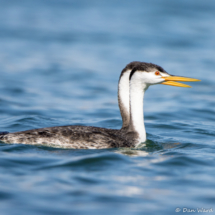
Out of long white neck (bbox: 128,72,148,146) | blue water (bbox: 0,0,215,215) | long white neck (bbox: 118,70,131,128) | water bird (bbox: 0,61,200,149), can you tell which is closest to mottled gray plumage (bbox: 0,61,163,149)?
water bird (bbox: 0,61,200,149)

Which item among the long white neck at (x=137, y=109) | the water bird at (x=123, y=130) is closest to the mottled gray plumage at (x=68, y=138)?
the water bird at (x=123, y=130)

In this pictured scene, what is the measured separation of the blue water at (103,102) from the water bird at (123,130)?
0.66 ft

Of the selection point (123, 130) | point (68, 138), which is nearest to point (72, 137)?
point (68, 138)

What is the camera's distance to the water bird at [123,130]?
348 inches

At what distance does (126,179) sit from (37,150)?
2.11 metres

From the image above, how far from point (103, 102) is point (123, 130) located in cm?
553

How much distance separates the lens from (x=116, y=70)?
63.6 ft

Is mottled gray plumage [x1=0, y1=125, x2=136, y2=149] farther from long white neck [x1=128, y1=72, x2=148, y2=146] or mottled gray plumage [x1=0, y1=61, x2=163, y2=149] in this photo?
long white neck [x1=128, y1=72, x2=148, y2=146]

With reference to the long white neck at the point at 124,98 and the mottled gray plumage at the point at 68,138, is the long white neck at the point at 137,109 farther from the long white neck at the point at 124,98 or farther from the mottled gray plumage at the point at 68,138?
the mottled gray plumage at the point at 68,138

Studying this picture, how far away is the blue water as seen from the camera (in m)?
6.93

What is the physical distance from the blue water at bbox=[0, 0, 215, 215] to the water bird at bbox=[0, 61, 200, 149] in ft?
0.66

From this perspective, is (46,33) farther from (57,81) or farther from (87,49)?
(57,81)

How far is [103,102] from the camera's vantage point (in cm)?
1529

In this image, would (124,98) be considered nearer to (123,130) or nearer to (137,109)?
(137,109)
